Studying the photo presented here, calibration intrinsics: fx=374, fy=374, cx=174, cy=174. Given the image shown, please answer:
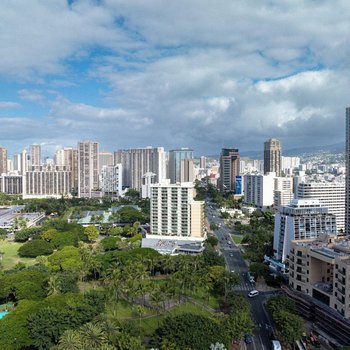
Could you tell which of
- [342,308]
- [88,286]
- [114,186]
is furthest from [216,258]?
[114,186]

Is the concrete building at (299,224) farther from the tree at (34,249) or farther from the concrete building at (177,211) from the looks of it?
the tree at (34,249)

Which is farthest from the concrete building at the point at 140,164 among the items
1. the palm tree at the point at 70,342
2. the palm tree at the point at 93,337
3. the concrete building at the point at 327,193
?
the palm tree at the point at 70,342

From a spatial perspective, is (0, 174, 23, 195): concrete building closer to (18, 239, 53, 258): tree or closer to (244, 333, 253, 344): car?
(18, 239, 53, 258): tree

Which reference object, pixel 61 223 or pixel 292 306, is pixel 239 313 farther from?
pixel 61 223

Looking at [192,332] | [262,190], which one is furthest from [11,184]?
[192,332]

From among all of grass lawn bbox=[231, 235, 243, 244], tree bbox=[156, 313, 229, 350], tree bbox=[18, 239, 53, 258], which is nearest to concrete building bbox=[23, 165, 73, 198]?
grass lawn bbox=[231, 235, 243, 244]
